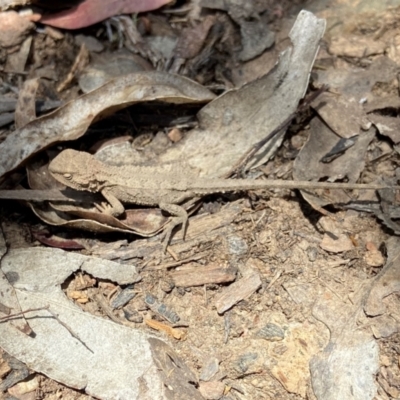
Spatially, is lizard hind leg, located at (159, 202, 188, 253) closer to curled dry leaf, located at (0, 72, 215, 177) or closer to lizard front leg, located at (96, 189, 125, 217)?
lizard front leg, located at (96, 189, 125, 217)

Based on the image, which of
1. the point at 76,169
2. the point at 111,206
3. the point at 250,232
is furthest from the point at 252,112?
the point at 76,169

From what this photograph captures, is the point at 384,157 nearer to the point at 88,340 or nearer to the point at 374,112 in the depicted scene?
the point at 374,112

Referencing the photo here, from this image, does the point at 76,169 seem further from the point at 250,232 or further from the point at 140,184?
the point at 250,232

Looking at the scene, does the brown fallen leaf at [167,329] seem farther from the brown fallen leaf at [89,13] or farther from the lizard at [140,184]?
the brown fallen leaf at [89,13]

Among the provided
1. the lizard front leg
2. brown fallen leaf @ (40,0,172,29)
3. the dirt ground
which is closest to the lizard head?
the lizard front leg

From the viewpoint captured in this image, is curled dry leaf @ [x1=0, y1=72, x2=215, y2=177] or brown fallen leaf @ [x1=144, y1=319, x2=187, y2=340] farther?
curled dry leaf @ [x1=0, y1=72, x2=215, y2=177]

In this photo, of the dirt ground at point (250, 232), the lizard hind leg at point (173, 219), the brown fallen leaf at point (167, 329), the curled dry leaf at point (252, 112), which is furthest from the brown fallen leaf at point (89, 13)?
the brown fallen leaf at point (167, 329)

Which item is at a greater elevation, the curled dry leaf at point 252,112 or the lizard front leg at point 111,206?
the curled dry leaf at point 252,112
